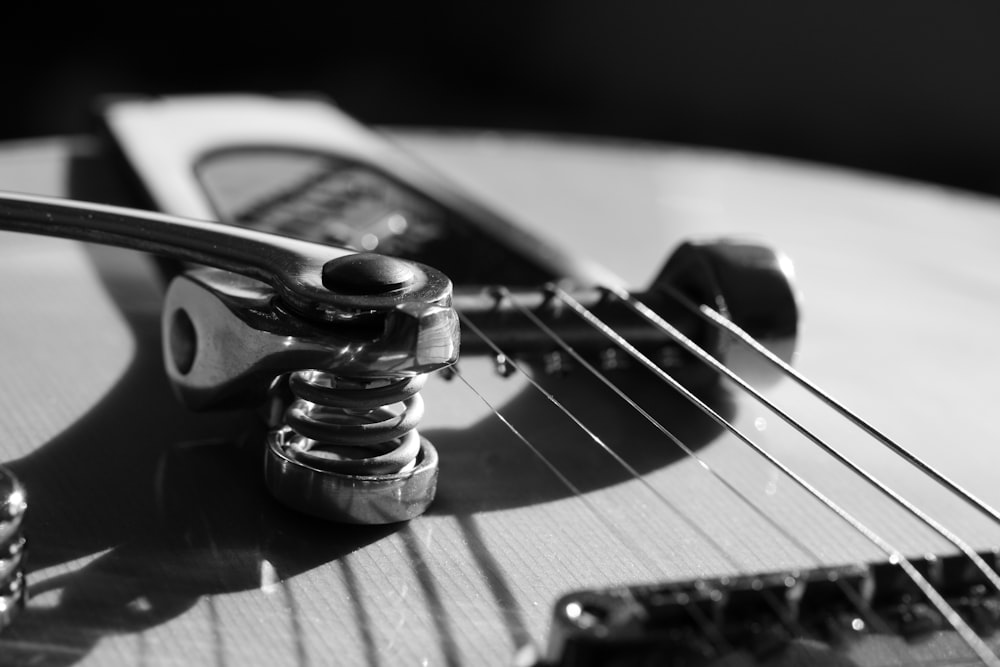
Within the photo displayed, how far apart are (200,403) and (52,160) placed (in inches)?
20.5

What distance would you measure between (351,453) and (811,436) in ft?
0.52

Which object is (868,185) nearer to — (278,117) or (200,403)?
(278,117)

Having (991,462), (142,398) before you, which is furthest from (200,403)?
(991,462)

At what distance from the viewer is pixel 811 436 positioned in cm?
41

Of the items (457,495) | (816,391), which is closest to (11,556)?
(457,495)

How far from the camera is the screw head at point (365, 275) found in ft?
1.31

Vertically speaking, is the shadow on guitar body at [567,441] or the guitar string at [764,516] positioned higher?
the guitar string at [764,516]

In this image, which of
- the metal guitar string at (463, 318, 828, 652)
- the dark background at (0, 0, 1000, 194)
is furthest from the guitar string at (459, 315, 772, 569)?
the dark background at (0, 0, 1000, 194)

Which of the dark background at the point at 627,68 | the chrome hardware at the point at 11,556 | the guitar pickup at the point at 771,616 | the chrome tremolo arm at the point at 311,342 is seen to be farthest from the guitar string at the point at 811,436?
the dark background at the point at 627,68

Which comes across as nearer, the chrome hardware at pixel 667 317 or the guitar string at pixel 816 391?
the guitar string at pixel 816 391

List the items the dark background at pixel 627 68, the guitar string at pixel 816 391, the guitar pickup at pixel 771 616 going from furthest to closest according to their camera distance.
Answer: the dark background at pixel 627 68
the guitar string at pixel 816 391
the guitar pickup at pixel 771 616

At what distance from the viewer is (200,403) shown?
0.47 metres

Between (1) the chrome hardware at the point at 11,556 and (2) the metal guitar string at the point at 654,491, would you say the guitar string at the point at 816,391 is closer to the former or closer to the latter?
(2) the metal guitar string at the point at 654,491

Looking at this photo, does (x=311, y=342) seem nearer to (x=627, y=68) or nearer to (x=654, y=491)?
(x=654, y=491)
